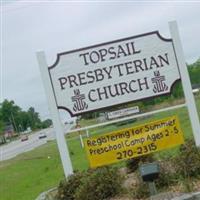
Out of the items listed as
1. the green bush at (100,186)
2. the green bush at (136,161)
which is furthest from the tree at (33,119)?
the green bush at (100,186)

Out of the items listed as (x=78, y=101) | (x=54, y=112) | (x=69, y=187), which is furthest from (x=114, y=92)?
(x=69, y=187)

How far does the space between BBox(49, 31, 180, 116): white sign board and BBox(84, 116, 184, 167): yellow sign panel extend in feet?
2.15

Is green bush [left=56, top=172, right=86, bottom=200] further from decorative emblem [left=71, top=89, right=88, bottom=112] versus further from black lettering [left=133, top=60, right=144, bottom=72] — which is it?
black lettering [left=133, top=60, right=144, bottom=72]

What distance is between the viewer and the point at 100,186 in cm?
833

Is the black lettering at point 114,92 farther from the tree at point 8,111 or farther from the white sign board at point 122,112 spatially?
the tree at point 8,111

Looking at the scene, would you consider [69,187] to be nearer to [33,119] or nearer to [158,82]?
[158,82]

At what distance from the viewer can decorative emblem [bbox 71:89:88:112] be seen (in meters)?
9.45

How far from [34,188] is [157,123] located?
8.05 m

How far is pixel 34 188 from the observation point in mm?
16234

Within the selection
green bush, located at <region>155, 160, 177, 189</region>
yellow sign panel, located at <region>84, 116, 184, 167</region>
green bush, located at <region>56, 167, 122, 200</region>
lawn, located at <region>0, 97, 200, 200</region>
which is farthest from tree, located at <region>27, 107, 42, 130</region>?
green bush, located at <region>155, 160, 177, 189</region>

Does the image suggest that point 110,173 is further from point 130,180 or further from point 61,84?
point 61,84

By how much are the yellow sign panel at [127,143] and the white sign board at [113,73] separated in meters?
0.65

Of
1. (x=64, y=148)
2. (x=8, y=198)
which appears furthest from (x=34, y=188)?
(x=64, y=148)

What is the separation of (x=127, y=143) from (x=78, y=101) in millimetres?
1183
